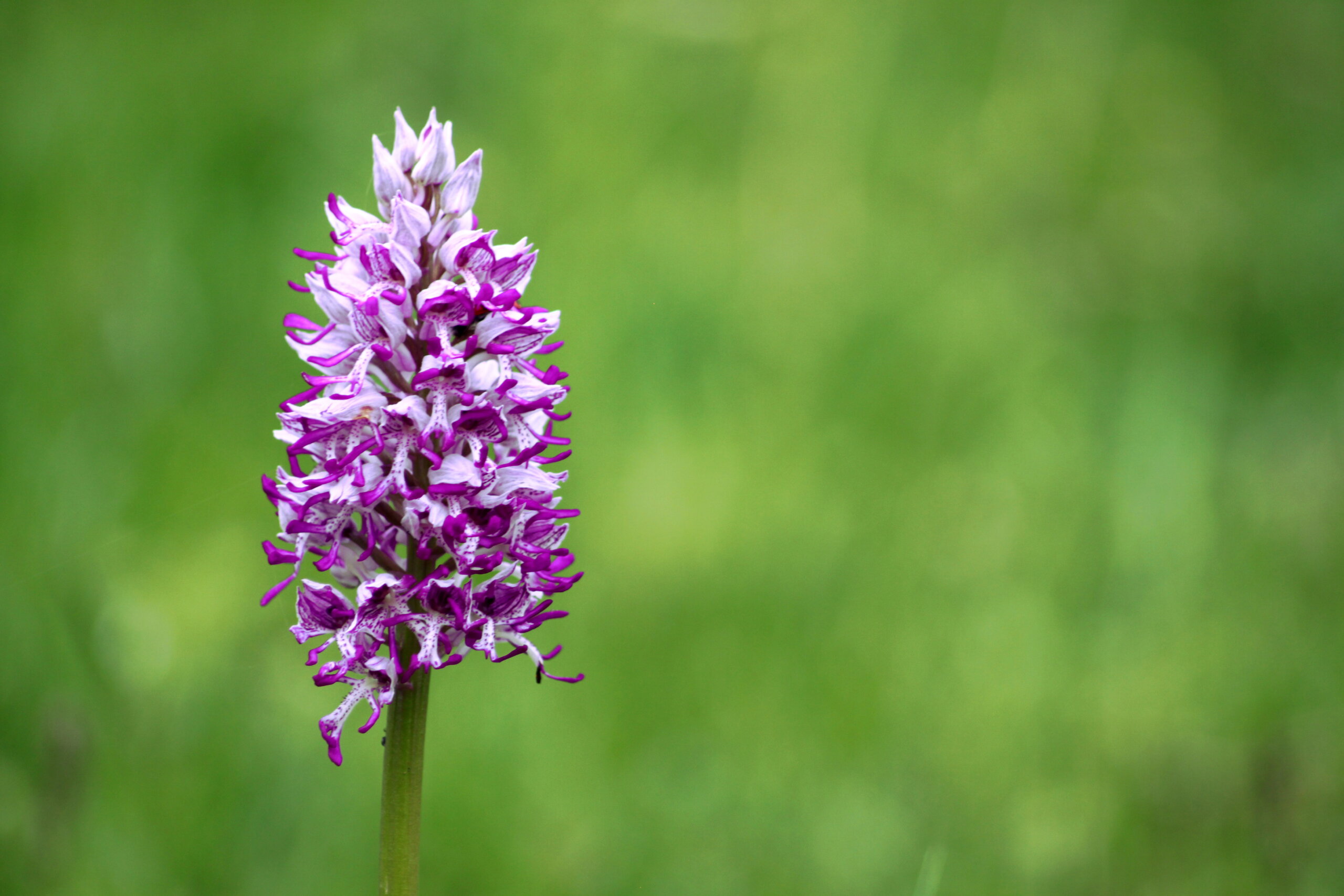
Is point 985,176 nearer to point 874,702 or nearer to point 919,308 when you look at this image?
point 919,308

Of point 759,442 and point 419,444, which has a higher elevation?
point 419,444

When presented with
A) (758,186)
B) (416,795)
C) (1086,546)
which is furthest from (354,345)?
(758,186)

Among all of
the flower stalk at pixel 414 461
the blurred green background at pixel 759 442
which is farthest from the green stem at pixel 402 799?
the blurred green background at pixel 759 442

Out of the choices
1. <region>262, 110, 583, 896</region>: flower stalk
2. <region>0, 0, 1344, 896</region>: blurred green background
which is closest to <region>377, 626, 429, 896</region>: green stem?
<region>262, 110, 583, 896</region>: flower stalk

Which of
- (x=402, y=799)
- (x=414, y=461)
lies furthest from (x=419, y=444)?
(x=402, y=799)

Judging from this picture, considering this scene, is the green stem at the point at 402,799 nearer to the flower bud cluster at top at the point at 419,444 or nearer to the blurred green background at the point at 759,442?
the flower bud cluster at top at the point at 419,444

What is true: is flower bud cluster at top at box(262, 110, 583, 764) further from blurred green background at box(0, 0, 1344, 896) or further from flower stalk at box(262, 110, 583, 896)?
blurred green background at box(0, 0, 1344, 896)

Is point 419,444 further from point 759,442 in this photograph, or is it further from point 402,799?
point 759,442
